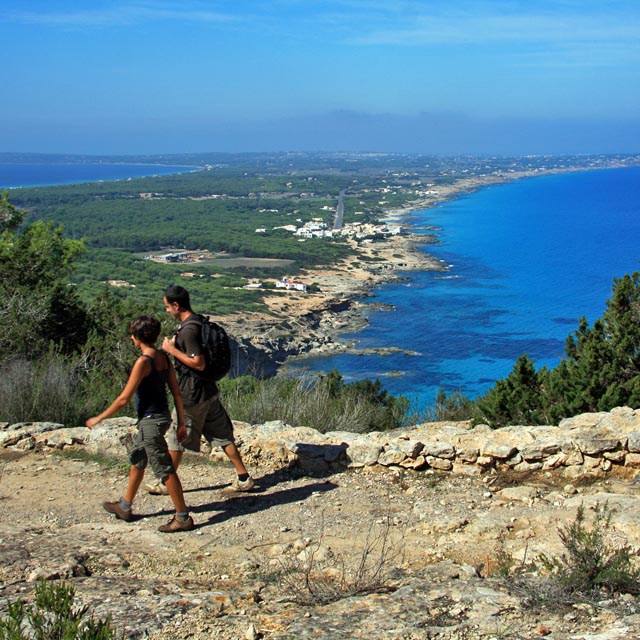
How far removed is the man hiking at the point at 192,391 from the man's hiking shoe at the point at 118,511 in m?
0.46

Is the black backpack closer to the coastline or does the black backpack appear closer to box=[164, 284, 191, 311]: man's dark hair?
box=[164, 284, 191, 311]: man's dark hair

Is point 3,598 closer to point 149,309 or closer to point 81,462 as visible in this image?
point 81,462

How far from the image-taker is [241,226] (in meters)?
88.6

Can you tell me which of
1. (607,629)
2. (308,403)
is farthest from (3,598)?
(308,403)

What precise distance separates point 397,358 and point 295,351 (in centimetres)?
571

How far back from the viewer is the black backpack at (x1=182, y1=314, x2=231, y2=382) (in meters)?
5.10

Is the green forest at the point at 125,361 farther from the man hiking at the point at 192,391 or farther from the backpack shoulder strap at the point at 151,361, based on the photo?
the backpack shoulder strap at the point at 151,361

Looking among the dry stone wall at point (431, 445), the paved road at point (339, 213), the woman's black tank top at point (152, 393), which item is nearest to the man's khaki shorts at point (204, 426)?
the woman's black tank top at point (152, 393)

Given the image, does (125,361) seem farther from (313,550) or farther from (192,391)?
(313,550)

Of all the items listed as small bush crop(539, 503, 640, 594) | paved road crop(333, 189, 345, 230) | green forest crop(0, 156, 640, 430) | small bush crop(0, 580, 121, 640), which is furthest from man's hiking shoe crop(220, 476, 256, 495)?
paved road crop(333, 189, 345, 230)

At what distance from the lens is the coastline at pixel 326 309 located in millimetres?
37688

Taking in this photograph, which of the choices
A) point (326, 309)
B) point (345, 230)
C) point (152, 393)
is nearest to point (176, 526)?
point (152, 393)

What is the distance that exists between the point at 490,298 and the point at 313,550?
49112 millimetres

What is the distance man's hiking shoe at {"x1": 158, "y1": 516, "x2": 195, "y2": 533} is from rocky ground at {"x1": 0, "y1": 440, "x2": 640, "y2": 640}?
7cm
